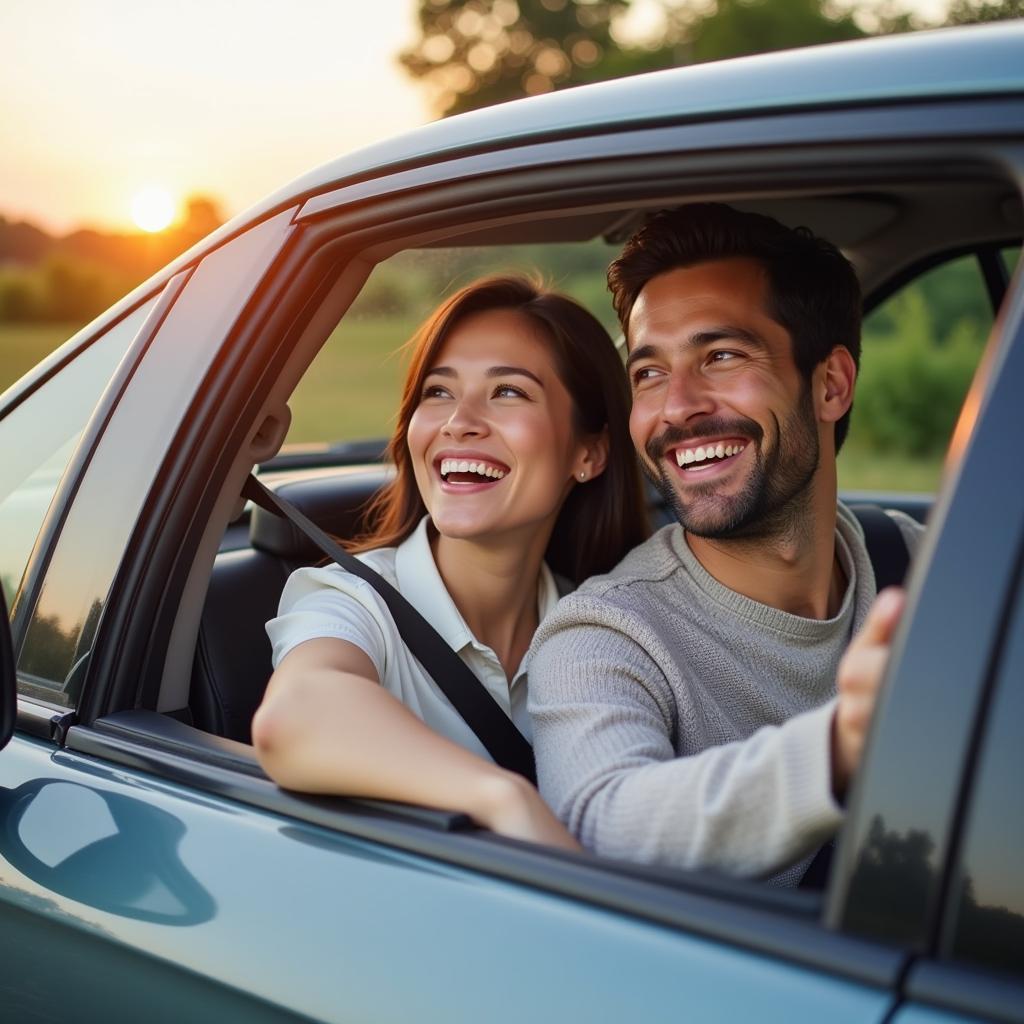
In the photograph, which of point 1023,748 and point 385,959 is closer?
point 1023,748

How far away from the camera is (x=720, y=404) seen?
6.77 ft

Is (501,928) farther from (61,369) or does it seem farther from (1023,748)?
(61,369)

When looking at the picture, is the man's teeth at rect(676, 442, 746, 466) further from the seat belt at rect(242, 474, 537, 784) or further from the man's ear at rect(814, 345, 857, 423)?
the seat belt at rect(242, 474, 537, 784)

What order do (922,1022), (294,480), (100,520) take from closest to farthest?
1. (922,1022)
2. (100,520)
3. (294,480)

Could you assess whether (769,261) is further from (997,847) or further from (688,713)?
(997,847)

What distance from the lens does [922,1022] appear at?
0.97 m

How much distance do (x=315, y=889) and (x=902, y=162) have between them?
3.02 feet

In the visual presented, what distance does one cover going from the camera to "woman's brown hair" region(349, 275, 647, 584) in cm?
247

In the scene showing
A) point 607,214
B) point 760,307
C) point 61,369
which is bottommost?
point 61,369

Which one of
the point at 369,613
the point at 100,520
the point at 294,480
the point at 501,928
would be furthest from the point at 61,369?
the point at 501,928

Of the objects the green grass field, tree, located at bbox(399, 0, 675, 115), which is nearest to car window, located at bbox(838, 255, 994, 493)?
the green grass field

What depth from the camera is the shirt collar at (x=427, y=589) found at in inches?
88.5

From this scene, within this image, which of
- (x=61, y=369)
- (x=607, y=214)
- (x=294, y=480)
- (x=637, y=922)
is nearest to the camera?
(x=637, y=922)

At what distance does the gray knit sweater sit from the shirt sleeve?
26 centimetres
